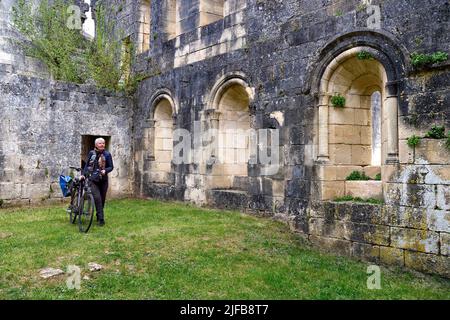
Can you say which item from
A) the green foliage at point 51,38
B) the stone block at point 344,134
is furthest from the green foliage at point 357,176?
the green foliage at point 51,38

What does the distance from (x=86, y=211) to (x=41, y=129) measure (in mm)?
4545

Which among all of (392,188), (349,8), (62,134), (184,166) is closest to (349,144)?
(392,188)

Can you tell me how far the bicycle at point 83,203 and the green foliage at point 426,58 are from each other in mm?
5863

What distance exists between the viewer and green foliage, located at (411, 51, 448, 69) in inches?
250

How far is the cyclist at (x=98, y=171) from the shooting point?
862cm

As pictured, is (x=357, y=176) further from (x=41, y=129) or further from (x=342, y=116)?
(x=41, y=129)

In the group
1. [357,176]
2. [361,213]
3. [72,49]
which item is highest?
[72,49]

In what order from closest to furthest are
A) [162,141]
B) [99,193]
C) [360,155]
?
[360,155] < [99,193] < [162,141]

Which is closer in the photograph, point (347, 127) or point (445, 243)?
point (445, 243)

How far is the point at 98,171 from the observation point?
8625 mm

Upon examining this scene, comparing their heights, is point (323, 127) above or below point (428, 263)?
above

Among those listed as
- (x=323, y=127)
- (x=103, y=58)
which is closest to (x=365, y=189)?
(x=323, y=127)
